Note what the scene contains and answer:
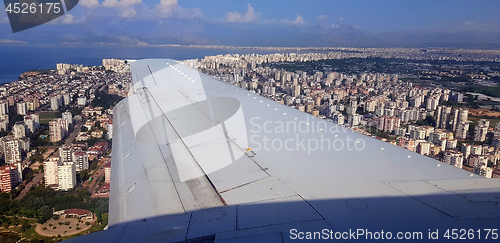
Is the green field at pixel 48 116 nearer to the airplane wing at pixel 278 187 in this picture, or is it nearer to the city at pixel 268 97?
the city at pixel 268 97

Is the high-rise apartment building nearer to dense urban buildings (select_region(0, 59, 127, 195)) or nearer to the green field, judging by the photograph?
dense urban buildings (select_region(0, 59, 127, 195))

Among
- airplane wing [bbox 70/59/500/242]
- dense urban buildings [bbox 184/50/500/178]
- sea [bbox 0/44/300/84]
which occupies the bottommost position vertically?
dense urban buildings [bbox 184/50/500/178]

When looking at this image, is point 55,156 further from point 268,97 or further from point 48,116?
point 268,97

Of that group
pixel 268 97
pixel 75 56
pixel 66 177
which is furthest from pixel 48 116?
pixel 75 56

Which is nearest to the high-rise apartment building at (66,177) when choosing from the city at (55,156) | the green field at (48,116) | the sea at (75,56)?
the city at (55,156)

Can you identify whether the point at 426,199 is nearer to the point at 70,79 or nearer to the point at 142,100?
the point at 142,100

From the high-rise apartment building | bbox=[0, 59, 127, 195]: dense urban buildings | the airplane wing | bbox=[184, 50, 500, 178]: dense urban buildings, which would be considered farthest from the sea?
the airplane wing
